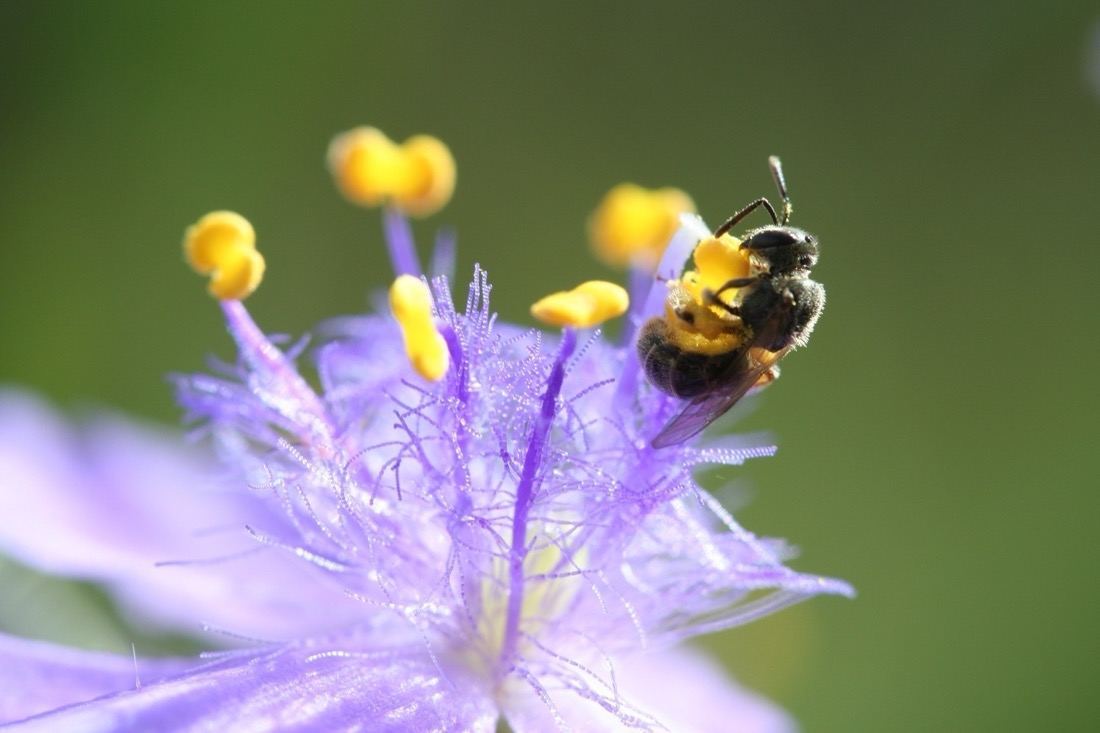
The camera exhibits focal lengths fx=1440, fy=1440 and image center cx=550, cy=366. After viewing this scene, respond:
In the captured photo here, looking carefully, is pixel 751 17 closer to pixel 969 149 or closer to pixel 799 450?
pixel 969 149

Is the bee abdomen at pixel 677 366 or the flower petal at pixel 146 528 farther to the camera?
the flower petal at pixel 146 528

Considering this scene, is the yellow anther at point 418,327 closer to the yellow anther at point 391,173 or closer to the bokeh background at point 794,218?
the yellow anther at point 391,173

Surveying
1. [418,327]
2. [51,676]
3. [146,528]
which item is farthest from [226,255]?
[146,528]

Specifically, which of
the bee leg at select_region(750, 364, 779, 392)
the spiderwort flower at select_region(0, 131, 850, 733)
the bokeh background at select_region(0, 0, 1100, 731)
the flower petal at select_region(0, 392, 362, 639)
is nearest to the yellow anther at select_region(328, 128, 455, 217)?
the spiderwort flower at select_region(0, 131, 850, 733)

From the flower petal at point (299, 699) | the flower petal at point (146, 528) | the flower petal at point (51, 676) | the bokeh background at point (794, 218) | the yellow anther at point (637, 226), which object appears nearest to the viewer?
the flower petal at point (299, 699)

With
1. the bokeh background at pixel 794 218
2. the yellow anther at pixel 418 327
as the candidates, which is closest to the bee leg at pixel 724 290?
the yellow anther at pixel 418 327

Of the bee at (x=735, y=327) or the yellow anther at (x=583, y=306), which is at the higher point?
the yellow anther at (x=583, y=306)

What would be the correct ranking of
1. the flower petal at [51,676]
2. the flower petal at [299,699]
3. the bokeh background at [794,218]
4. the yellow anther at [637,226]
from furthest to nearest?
the bokeh background at [794,218]
the yellow anther at [637,226]
the flower petal at [51,676]
the flower petal at [299,699]
